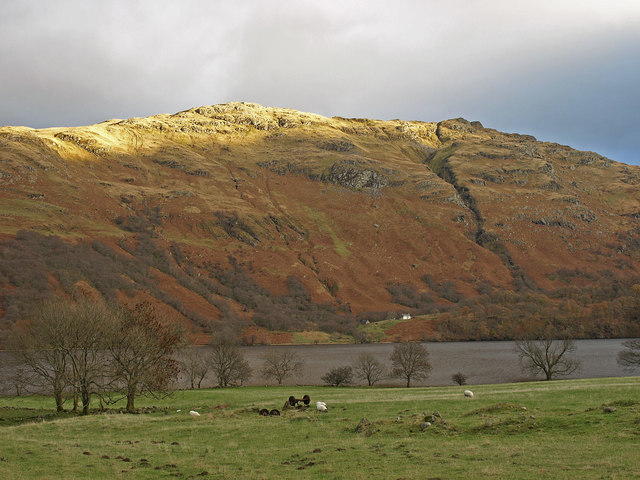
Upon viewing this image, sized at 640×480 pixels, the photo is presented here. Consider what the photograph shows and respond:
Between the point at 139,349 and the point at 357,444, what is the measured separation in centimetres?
2849

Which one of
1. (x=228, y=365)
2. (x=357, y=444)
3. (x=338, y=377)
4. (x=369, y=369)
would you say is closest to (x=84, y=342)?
(x=357, y=444)

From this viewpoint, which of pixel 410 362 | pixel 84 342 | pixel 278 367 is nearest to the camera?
pixel 84 342

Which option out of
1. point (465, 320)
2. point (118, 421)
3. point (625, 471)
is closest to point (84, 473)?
point (118, 421)

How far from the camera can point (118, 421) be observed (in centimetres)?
3328

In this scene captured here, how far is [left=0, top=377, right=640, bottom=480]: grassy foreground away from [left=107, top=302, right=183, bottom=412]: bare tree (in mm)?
10314

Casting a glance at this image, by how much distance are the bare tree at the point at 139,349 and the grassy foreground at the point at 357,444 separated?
1031cm

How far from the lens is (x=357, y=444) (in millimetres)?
22500

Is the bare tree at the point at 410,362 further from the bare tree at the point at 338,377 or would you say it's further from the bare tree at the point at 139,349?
the bare tree at the point at 139,349

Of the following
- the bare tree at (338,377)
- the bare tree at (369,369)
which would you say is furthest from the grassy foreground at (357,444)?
the bare tree at (369,369)

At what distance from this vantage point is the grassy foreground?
56.9 feet

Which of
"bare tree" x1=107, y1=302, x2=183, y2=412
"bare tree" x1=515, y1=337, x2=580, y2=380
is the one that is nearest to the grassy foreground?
"bare tree" x1=107, y1=302, x2=183, y2=412

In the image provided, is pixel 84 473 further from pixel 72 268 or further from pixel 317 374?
pixel 72 268

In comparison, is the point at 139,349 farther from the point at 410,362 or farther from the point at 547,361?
the point at 547,361

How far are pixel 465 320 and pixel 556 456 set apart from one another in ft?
591
